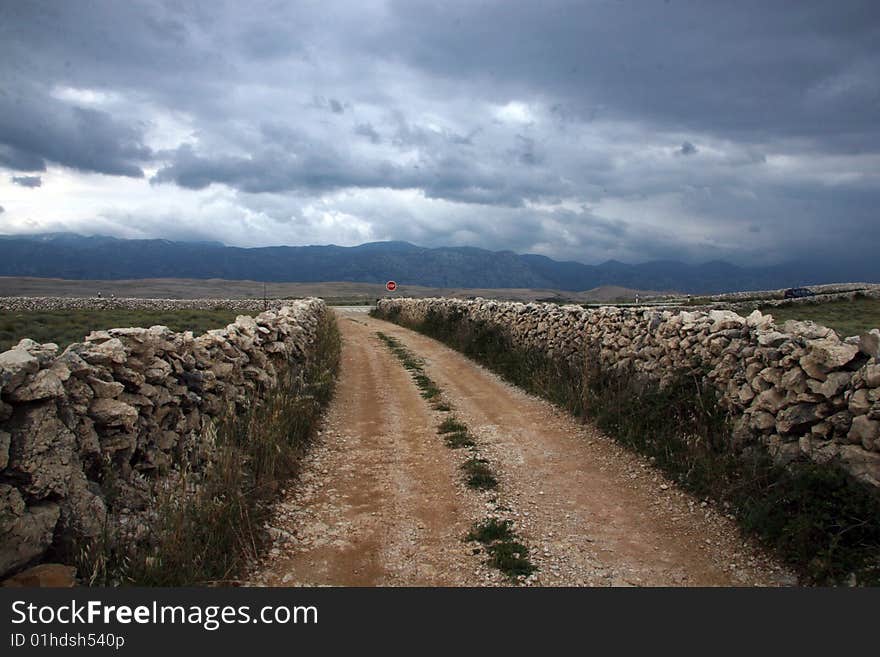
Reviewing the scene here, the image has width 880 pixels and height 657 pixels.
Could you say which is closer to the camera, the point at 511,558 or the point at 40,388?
the point at 40,388

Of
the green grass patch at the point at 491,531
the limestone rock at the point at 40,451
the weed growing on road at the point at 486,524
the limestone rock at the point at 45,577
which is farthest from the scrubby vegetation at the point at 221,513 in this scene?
the weed growing on road at the point at 486,524

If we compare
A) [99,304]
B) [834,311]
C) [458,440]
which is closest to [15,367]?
[458,440]

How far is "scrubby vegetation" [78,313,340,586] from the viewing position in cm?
486

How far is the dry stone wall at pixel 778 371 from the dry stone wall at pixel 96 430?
7.04 metres

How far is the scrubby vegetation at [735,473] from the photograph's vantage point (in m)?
5.25

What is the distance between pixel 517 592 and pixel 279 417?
5494 millimetres

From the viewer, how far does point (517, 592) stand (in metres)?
4.91

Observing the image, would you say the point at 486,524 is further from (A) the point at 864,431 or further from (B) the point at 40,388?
(B) the point at 40,388

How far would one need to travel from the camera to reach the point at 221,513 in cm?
583

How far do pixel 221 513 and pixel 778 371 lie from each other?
6.93 metres

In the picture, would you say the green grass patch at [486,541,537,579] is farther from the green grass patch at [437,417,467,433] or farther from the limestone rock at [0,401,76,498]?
the green grass patch at [437,417,467,433]

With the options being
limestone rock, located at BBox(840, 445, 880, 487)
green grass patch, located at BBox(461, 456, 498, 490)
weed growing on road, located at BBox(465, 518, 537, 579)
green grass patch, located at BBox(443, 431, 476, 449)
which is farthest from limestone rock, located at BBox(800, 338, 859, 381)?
green grass patch, located at BBox(443, 431, 476, 449)

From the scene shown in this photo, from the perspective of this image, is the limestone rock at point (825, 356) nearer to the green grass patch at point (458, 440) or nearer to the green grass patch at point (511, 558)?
the green grass patch at point (511, 558)

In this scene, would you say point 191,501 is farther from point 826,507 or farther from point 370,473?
point 826,507
